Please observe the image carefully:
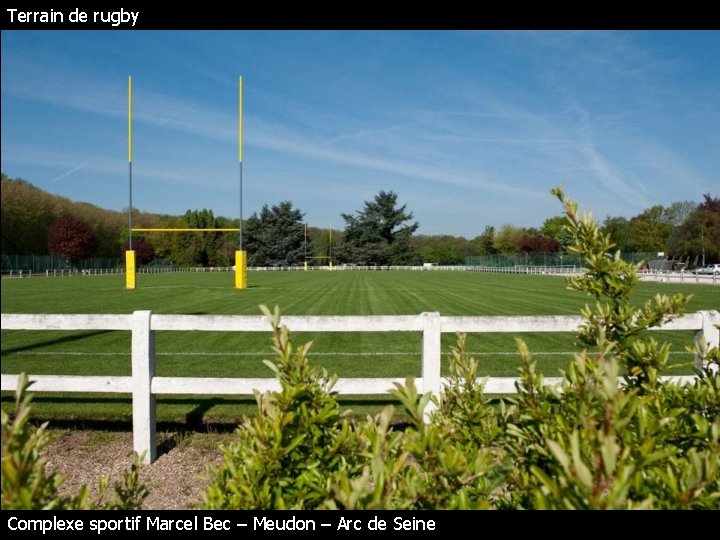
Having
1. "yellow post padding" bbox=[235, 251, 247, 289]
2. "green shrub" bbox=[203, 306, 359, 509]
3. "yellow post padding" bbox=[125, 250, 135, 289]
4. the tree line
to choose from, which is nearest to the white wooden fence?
"green shrub" bbox=[203, 306, 359, 509]

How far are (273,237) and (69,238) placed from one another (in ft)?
124

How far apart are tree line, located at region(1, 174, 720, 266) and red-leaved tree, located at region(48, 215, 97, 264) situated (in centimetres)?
13

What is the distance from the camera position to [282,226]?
96.4 meters

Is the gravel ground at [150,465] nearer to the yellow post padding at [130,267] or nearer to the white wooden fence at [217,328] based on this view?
the white wooden fence at [217,328]

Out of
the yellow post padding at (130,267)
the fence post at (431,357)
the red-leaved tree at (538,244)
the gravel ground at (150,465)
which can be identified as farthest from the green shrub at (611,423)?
the red-leaved tree at (538,244)

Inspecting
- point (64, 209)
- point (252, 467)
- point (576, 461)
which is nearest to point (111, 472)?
point (252, 467)

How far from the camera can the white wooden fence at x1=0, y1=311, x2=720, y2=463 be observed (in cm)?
439

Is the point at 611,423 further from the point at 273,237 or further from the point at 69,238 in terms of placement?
the point at 273,237

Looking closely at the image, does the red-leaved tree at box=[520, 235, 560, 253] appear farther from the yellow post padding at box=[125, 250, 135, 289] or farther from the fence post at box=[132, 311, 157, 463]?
the fence post at box=[132, 311, 157, 463]

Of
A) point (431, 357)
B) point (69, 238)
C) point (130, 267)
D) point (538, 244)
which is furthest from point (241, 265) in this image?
point (538, 244)

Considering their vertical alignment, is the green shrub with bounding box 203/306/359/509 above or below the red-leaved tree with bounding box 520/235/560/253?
below

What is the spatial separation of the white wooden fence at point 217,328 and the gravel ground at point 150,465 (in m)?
0.23

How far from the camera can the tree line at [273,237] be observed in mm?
66625

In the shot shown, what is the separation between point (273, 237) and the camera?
314ft
